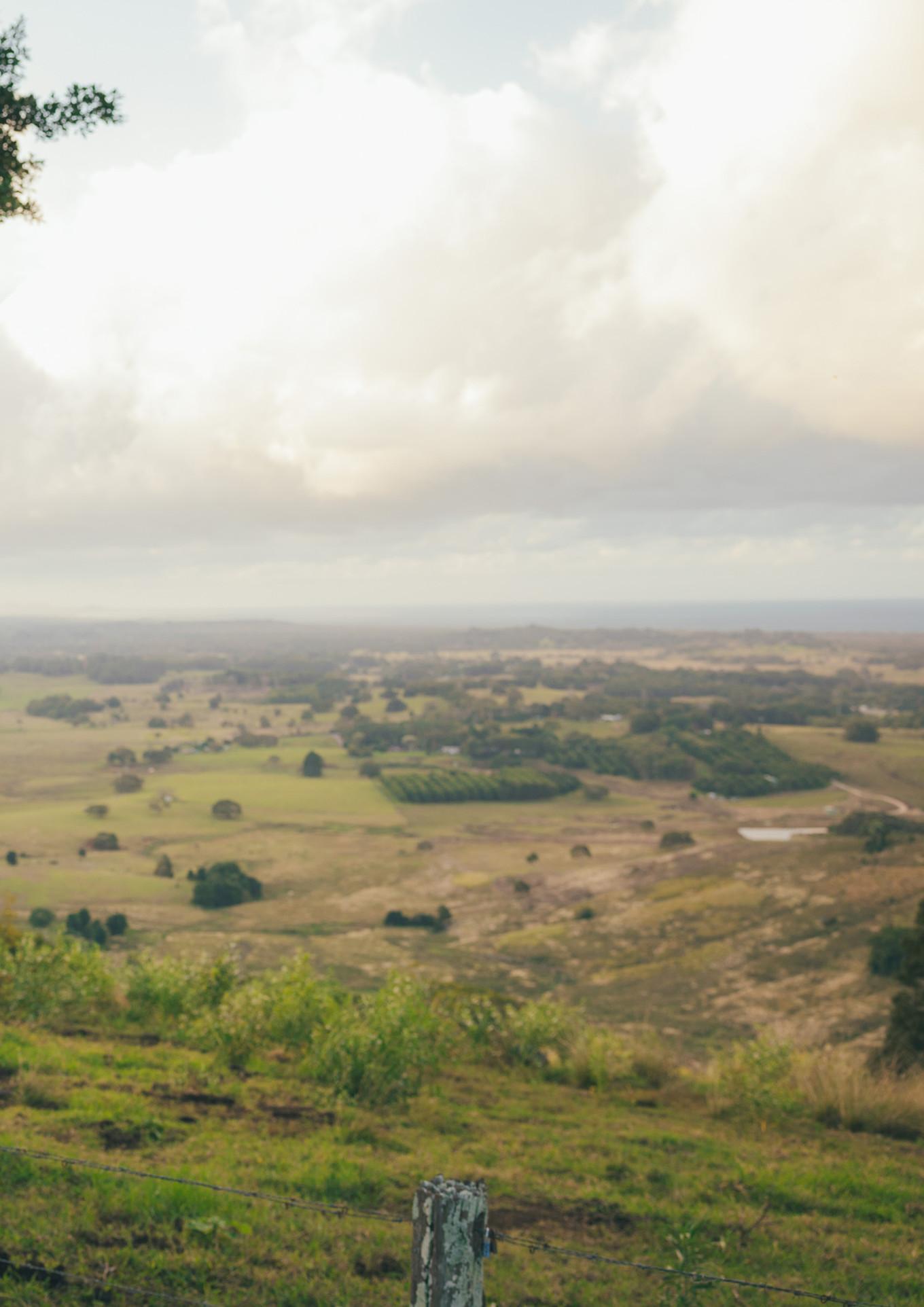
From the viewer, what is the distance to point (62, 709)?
191 metres

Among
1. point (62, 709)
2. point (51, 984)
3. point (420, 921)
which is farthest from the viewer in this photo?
point (62, 709)

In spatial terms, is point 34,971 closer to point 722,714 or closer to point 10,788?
point 10,788

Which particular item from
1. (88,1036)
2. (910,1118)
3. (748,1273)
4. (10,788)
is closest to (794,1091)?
(910,1118)

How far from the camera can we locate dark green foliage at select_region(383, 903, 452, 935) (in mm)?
73188

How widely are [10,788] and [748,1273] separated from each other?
138110 millimetres

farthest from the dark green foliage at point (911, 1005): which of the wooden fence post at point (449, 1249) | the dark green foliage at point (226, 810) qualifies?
the dark green foliage at point (226, 810)

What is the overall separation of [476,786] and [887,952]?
82.8m

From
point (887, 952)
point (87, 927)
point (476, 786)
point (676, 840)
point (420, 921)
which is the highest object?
point (887, 952)

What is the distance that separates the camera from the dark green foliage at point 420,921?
73.2m

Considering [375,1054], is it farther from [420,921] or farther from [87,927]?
[420,921]

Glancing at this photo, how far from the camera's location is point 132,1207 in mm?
8562

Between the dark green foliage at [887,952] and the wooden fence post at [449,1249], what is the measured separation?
61.9m

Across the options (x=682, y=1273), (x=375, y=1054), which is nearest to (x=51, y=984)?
(x=375, y=1054)

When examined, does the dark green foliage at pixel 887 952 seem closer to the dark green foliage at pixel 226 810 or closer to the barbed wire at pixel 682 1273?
the barbed wire at pixel 682 1273
